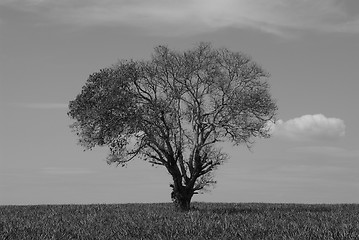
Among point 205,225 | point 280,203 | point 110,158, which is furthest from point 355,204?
point 205,225

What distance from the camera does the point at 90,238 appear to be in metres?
17.2

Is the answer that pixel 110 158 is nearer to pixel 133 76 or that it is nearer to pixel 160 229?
pixel 133 76

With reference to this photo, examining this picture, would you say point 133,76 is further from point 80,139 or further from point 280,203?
point 280,203

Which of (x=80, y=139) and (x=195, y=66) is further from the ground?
(x=195, y=66)

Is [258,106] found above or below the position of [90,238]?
above

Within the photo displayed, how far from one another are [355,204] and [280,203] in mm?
5470

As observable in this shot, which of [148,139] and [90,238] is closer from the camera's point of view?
[90,238]

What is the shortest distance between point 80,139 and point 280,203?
654 inches

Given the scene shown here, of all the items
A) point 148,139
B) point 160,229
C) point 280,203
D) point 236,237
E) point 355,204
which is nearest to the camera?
point 236,237

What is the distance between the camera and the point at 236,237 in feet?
54.0

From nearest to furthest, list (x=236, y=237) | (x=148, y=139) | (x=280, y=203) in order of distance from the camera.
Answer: (x=236, y=237) < (x=148, y=139) < (x=280, y=203)

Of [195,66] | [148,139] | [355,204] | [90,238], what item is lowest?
[90,238]

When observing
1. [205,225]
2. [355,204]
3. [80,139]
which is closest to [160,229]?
[205,225]

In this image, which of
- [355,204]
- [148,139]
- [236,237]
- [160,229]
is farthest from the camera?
[355,204]
